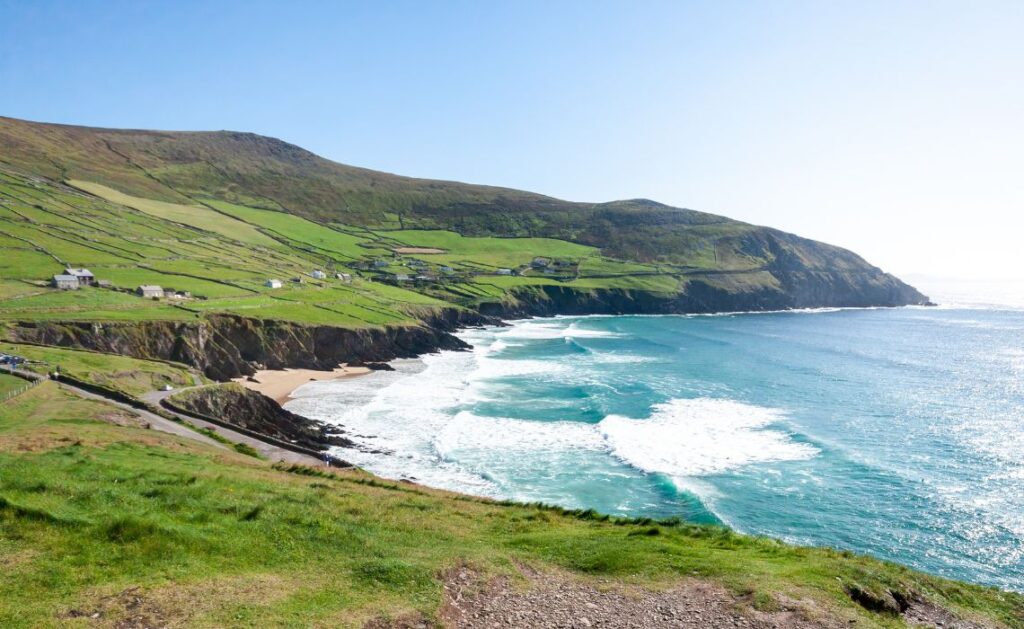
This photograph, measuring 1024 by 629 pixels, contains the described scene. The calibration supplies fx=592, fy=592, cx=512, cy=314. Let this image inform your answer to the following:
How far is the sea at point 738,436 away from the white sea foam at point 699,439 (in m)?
0.25

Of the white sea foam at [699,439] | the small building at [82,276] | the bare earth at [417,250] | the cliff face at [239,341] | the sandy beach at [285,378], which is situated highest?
the bare earth at [417,250]

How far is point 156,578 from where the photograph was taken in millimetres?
14570

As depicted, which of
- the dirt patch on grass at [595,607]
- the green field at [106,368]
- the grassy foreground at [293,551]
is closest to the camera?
the grassy foreground at [293,551]

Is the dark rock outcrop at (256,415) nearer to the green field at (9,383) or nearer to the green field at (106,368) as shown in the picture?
the green field at (106,368)

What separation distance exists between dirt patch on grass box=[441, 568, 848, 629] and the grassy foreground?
561 millimetres

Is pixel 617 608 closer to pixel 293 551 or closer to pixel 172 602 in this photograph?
pixel 293 551

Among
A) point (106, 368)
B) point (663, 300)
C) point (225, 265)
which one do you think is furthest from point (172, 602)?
point (663, 300)

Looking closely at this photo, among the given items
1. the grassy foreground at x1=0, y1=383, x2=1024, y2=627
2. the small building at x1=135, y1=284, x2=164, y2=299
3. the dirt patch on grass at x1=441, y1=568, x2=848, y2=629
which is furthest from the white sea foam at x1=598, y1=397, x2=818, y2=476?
the small building at x1=135, y1=284, x2=164, y2=299

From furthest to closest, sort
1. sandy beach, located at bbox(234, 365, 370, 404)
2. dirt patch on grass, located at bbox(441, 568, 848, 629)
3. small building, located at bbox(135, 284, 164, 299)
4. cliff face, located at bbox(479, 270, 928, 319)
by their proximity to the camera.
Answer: cliff face, located at bbox(479, 270, 928, 319) < small building, located at bbox(135, 284, 164, 299) < sandy beach, located at bbox(234, 365, 370, 404) < dirt patch on grass, located at bbox(441, 568, 848, 629)

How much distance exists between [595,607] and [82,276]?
277ft

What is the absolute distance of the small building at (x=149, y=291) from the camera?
75438 mm

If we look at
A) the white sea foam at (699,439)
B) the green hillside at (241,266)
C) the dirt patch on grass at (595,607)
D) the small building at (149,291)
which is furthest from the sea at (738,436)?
the small building at (149,291)

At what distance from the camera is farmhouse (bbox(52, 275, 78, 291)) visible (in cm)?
7150

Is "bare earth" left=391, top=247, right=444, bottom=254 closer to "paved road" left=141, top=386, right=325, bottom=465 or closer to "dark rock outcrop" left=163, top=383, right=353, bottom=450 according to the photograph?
"dark rock outcrop" left=163, top=383, right=353, bottom=450
